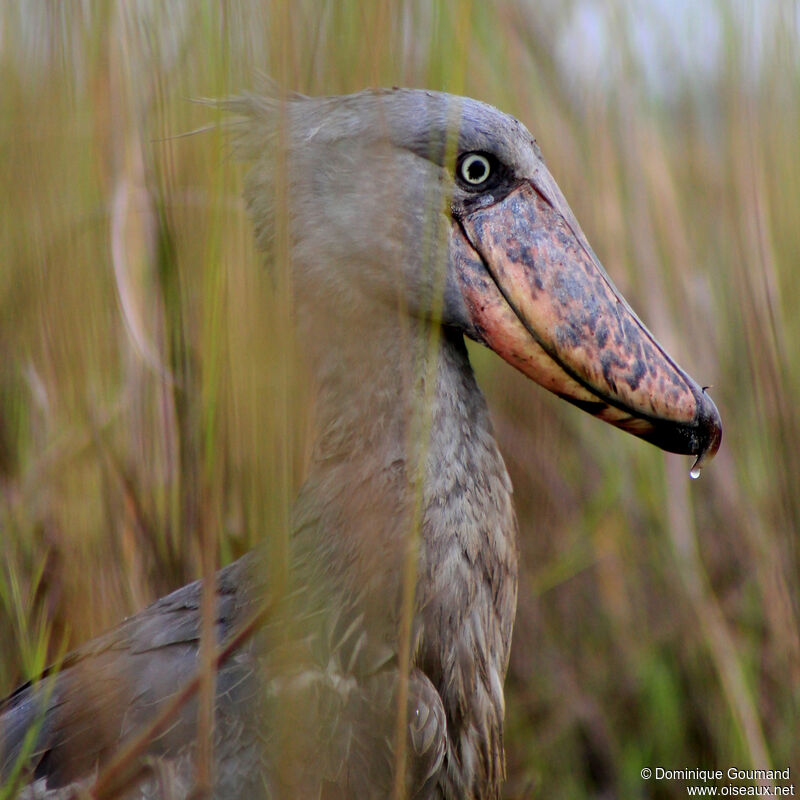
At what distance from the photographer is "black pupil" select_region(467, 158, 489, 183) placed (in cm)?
146

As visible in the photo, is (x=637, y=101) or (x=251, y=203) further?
(x=637, y=101)

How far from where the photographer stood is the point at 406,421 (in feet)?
4.62

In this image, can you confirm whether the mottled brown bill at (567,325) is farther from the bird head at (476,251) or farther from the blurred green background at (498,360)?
the blurred green background at (498,360)

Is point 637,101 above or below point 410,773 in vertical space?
above

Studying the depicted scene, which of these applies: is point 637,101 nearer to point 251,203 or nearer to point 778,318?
point 778,318

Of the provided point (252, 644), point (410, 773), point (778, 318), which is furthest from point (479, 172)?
point (410, 773)

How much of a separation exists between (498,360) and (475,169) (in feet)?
2.72

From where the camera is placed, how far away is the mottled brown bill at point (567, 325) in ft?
4.58

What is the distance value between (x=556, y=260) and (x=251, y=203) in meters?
0.48

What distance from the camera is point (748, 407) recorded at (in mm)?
2018
